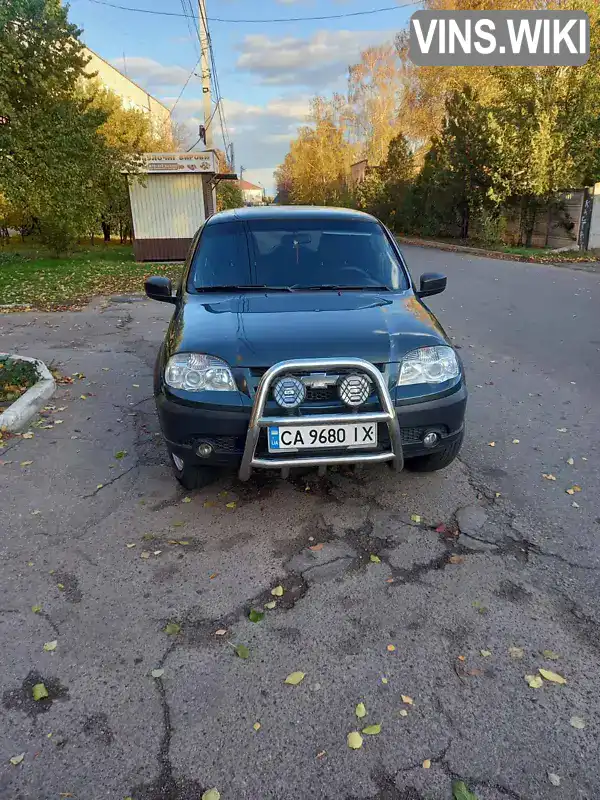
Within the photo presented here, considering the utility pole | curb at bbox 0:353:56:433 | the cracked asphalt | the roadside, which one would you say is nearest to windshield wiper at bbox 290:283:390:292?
the cracked asphalt

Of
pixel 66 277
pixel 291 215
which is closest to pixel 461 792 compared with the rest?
pixel 291 215

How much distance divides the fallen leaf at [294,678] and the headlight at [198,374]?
147 centimetres

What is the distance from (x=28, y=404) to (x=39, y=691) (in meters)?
3.44

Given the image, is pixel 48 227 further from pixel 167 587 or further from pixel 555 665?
pixel 555 665

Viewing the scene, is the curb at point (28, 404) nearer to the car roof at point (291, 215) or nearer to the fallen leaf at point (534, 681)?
the car roof at point (291, 215)

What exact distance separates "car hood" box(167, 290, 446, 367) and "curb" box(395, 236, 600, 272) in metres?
14.1

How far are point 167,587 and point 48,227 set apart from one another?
20.3 metres

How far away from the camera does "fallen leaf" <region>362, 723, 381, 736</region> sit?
2047 millimetres

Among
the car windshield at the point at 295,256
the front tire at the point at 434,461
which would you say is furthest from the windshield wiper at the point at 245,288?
the front tire at the point at 434,461

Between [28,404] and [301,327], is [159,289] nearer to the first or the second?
[301,327]

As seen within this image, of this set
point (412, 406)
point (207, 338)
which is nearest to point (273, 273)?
point (207, 338)

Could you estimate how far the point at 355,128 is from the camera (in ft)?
168

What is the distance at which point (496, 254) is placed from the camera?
2050 cm

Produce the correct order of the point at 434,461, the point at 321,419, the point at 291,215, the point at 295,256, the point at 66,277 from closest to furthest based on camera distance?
the point at 321,419, the point at 434,461, the point at 295,256, the point at 291,215, the point at 66,277
